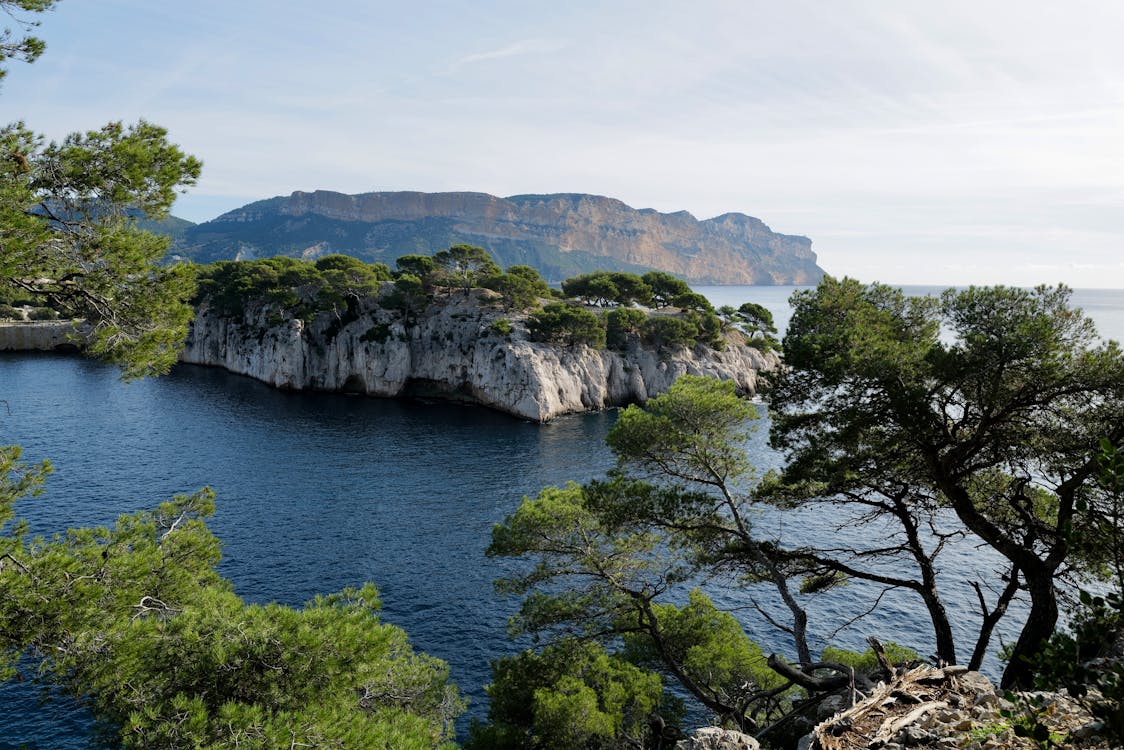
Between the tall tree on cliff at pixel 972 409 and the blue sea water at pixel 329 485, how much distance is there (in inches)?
255

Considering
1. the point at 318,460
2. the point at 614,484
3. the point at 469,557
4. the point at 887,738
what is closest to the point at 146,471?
the point at 318,460

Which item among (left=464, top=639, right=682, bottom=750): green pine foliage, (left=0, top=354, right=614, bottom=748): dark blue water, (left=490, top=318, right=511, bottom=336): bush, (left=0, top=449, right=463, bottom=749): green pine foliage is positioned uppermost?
(left=490, top=318, right=511, bottom=336): bush

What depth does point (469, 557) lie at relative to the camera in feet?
104

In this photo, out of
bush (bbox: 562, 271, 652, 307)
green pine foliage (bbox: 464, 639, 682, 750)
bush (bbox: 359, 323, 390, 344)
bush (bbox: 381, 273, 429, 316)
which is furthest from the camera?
bush (bbox: 562, 271, 652, 307)

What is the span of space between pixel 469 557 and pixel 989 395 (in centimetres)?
2554

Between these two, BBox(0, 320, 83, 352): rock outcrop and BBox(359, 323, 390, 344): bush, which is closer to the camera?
BBox(359, 323, 390, 344): bush

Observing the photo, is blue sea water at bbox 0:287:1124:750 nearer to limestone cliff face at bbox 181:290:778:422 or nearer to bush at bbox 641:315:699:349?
limestone cliff face at bbox 181:290:778:422

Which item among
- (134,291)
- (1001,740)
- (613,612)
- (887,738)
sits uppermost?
(134,291)

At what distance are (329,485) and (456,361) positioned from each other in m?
31.1

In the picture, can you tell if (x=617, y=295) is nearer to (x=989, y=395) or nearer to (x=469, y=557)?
(x=469, y=557)

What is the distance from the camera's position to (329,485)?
41.2 meters

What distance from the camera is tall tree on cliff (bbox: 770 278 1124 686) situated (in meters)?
11.4

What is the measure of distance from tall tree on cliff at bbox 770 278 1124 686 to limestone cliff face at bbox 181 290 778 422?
51086 millimetres

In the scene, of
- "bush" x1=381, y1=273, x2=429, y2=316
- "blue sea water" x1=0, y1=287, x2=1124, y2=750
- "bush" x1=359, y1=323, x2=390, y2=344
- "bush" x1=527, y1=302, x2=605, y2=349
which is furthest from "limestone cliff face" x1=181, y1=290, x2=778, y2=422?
"blue sea water" x1=0, y1=287, x2=1124, y2=750
